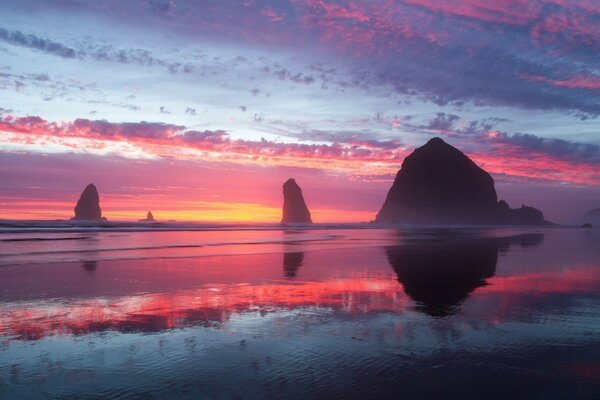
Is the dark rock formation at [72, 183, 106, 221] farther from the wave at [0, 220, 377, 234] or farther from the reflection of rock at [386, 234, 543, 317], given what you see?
the reflection of rock at [386, 234, 543, 317]

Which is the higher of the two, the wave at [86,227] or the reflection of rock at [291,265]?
the reflection of rock at [291,265]

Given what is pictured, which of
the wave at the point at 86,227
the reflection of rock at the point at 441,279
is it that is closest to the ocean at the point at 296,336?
the reflection of rock at the point at 441,279

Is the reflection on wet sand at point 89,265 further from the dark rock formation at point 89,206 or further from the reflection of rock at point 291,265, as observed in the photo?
the dark rock formation at point 89,206

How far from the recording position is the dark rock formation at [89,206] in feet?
575

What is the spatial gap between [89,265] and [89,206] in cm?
17236

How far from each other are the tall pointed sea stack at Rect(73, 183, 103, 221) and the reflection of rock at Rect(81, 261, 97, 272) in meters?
167

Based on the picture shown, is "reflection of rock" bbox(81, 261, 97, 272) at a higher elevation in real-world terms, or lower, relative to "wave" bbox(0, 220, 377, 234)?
higher

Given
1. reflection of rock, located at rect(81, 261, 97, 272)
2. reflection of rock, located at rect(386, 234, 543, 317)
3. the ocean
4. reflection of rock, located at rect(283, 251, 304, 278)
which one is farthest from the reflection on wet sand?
reflection of rock, located at rect(386, 234, 543, 317)

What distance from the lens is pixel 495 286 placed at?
16953 mm

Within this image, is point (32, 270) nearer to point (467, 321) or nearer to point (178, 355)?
point (178, 355)

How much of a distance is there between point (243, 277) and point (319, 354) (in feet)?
35.2

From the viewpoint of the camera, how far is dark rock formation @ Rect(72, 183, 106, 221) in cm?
17525

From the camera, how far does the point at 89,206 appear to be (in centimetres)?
17712

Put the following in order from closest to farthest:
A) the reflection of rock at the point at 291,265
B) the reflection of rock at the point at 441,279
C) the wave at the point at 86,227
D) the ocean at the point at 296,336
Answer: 1. the ocean at the point at 296,336
2. the reflection of rock at the point at 441,279
3. the reflection of rock at the point at 291,265
4. the wave at the point at 86,227
